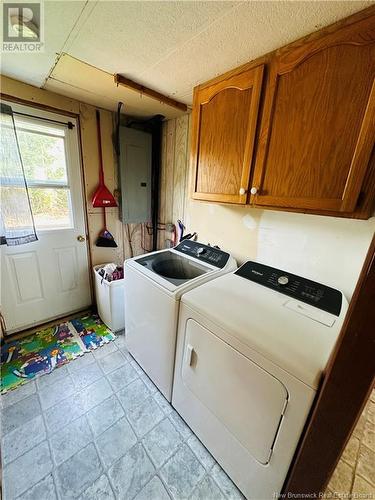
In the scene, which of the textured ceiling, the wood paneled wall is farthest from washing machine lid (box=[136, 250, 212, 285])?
the textured ceiling

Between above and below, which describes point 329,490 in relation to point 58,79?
below

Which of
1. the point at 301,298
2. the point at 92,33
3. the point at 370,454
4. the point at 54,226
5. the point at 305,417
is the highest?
the point at 92,33

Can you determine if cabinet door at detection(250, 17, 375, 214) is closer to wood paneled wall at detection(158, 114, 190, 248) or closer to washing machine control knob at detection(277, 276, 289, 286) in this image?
washing machine control knob at detection(277, 276, 289, 286)

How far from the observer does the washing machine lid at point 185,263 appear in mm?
1528

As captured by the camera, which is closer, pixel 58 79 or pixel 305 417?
pixel 305 417

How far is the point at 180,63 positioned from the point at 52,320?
2601 millimetres

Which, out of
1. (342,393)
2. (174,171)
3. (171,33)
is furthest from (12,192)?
(342,393)

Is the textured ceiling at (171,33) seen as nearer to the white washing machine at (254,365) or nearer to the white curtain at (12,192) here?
the white curtain at (12,192)

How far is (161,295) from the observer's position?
1297mm

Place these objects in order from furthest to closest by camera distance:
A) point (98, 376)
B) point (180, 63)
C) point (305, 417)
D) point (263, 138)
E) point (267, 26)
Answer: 1. point (98, 376)
2. point (180, 63)
3. point (263, 138)
4. point (267, 26)
5. point (305, 417)

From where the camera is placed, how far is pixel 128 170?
7.20ft

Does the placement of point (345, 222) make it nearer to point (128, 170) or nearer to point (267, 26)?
point (267, 26)

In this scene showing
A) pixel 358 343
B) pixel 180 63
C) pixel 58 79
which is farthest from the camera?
pixel 58 79

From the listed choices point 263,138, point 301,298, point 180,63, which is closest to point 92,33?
point 180,63
